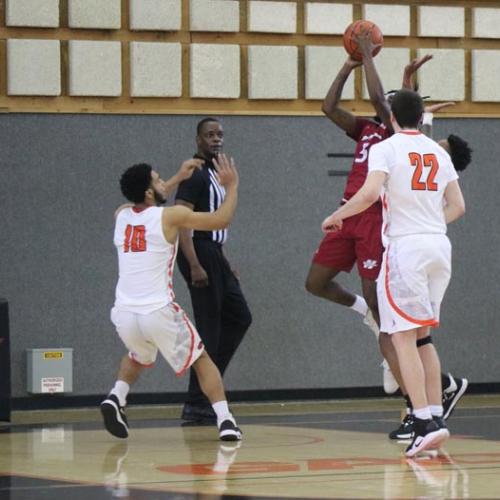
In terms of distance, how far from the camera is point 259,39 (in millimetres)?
15039

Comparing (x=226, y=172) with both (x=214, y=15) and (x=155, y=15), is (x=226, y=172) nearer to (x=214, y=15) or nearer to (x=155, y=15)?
(x=155, y=15)

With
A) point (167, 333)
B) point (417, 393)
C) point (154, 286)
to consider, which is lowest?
point (417, 393)

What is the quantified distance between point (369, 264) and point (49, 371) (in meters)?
4.18

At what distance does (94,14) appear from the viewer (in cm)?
1436

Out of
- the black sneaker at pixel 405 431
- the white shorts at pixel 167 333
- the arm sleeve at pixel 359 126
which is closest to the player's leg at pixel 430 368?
the black sneaker at pixel 405 431

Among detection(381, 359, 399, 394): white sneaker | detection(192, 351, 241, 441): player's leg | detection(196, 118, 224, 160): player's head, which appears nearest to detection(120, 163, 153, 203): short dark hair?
detection(192, 351, 241, 441): player's leg

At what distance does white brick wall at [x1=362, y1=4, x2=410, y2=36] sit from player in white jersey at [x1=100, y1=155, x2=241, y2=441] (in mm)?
5142

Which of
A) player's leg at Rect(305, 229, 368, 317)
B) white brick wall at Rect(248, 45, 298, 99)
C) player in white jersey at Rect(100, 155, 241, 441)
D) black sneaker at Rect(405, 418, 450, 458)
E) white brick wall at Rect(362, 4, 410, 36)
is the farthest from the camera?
white brick wall at Rect(362, 4, 410, 36)

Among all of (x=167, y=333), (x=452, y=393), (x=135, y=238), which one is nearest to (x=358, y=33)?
(x=135, y=238)

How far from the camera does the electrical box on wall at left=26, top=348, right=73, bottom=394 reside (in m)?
14.0

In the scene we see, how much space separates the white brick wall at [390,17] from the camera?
15359 millimetres

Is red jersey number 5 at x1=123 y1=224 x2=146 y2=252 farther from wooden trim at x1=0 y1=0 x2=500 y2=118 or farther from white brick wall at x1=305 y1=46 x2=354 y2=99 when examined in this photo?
white brick wall at x1=305 y1=46 x2=354 y2=99

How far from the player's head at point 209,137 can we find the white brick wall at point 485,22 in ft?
14.5

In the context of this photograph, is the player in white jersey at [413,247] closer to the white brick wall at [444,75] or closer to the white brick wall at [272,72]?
the white brick wall at [272,72]
